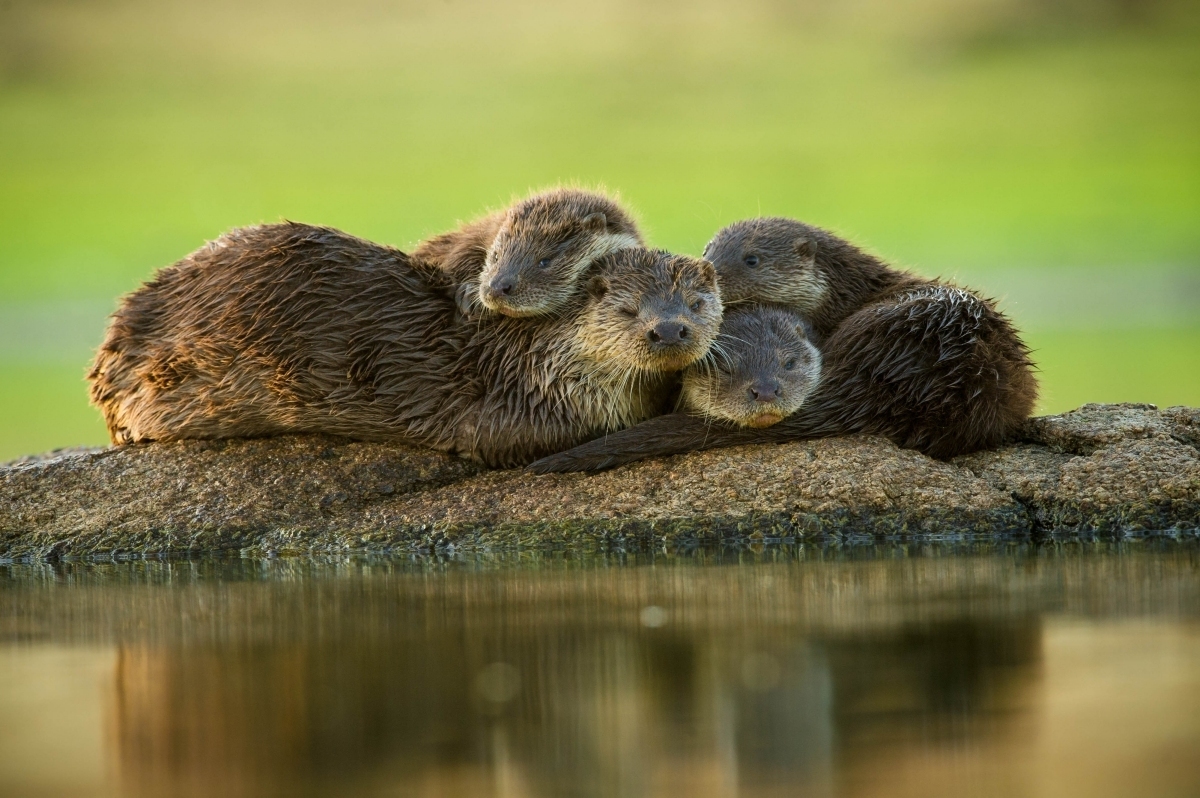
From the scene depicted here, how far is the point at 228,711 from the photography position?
3107mm

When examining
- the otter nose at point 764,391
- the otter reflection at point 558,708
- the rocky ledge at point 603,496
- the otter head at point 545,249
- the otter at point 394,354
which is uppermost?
the otter head at point 545,249

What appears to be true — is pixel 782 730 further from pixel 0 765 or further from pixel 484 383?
pixel 484 383

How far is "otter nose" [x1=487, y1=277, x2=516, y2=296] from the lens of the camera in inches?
216

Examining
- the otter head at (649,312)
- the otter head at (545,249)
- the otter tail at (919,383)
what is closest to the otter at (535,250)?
the otter head at (545,249)

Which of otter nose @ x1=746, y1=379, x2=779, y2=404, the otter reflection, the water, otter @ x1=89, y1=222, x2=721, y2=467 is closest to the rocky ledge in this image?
otter @ x1=89, y1=222, x2=721, y2=467

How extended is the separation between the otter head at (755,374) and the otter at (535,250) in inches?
26.7

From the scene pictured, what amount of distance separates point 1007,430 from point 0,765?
4.35m

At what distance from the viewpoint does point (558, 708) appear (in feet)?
9.95

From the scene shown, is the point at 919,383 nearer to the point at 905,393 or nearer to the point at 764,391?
the point at 905,393

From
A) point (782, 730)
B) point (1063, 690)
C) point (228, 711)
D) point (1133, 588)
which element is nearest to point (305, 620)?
point (228, 711)

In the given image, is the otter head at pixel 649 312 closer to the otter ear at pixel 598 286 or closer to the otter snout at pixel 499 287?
the otter ear at pixel 598 286

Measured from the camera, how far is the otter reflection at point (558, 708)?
103 inches

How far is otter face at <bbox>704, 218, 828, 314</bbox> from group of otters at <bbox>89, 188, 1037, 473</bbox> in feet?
0.03

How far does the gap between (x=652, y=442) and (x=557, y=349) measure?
58 centimetres
